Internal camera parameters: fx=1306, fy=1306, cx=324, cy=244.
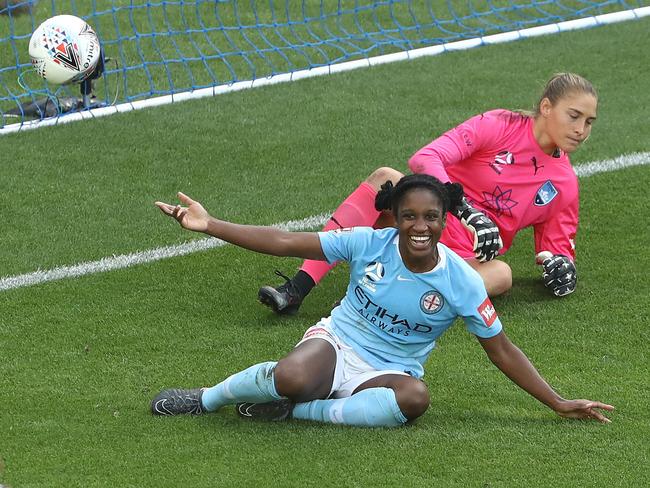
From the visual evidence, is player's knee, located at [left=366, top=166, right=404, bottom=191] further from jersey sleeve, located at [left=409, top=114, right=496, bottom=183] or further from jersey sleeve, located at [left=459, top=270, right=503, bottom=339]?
jersey sleeve, located at [left=459, top=270, right=503, bottom=339]

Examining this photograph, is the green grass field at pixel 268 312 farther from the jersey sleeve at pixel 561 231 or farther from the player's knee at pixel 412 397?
the jersey sleeve at pixel 561 231

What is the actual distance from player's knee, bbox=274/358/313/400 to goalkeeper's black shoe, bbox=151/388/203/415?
41cm

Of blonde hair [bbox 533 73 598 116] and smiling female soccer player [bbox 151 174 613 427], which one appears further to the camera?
blonde hair [bbox 533 73 598 116]

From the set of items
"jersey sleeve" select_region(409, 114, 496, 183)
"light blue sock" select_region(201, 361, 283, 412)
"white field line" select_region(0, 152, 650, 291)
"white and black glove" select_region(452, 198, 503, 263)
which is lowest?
"white field line" select_region(0, 152, 650, 291)

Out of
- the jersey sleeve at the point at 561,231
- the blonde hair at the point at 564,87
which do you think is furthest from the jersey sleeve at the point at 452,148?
the jersey sleeve at the point at 561,231

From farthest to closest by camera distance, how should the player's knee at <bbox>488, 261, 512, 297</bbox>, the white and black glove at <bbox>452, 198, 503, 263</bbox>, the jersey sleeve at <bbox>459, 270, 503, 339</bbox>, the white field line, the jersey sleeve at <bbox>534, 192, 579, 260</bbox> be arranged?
the white field line → the jersey sleeve at <bbox>534, 192, 579, 260</bbox> → the player's knee at <bbox>488, 261, 512, 297</bbox> → the white and black glove at <bbox>452, 198, 503, 263</bbox> → the jersey sleeve at <bbox>459, 270, 503, 339</bbox>

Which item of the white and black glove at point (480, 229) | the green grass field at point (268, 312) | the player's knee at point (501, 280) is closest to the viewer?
the green grass field at point (268, 312)

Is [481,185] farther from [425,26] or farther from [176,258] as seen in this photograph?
[425,26]

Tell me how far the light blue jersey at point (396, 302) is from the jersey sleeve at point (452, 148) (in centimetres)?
101

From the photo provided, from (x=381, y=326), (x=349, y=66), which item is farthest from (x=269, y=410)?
(x=349, y=66)

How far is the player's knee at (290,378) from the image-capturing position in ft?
15.4

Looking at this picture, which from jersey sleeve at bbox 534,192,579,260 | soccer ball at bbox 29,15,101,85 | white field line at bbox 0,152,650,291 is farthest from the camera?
soccer ball at bbox 29,15,101,85

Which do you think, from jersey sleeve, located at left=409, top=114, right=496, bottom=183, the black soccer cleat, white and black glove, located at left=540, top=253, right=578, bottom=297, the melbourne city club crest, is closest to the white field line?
the black soccer cleat

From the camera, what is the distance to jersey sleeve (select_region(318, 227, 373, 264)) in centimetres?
475
